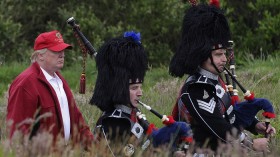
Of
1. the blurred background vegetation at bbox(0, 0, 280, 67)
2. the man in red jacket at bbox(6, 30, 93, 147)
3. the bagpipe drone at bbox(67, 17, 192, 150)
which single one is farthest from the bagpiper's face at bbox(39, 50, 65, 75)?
the blurred background vegetation at bbox(0, 0, 280, 67)

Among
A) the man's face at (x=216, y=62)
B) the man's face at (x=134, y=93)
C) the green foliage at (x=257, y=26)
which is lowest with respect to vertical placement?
the green foliage at (x=257, y=26)

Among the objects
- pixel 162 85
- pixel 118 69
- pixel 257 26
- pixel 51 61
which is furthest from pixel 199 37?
pixel 257 26

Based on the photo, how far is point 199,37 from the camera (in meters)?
7.36

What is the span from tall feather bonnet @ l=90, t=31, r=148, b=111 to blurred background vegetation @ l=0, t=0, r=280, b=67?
10040 mm

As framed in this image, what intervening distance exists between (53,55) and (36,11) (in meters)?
11.1

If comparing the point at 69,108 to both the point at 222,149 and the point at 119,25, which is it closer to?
the point at 222,149

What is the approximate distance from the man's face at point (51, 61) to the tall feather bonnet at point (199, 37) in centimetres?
95

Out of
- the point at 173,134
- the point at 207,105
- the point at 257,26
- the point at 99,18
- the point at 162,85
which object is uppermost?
the point at 207,105

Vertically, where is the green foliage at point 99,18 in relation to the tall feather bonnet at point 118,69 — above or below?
below

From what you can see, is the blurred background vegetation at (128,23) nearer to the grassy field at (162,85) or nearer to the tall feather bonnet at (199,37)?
the grassy field at (162,85)

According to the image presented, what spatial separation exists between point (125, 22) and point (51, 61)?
1090 cm

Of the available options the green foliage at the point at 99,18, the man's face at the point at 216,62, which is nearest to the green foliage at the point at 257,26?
the green foliage at the point at 99,18

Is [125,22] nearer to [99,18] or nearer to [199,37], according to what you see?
[99,18]

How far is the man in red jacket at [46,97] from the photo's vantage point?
697 cm
